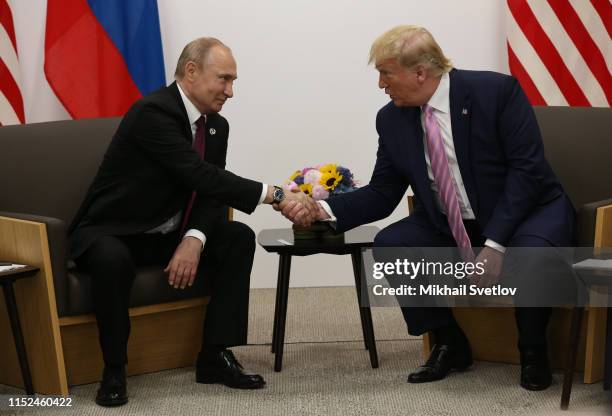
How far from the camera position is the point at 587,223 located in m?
3.46

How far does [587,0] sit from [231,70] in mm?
2301

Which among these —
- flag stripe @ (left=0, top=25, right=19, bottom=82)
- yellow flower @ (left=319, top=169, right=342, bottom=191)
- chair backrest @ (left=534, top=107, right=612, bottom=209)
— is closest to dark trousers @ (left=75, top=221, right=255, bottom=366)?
yellow flower @ (left=319, top=169, right=342, bottom=191)

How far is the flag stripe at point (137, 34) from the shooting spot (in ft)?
16.5

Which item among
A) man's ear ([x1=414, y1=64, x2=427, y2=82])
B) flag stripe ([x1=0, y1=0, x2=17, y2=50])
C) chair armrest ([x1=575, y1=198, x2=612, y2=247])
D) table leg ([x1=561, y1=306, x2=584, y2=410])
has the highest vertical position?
flag stripe ([x1=0, y1=0, x2=17, y2=50])

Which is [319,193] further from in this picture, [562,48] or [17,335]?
[562,48]

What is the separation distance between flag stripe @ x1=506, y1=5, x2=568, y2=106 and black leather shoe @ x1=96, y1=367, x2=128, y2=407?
9.16 feet

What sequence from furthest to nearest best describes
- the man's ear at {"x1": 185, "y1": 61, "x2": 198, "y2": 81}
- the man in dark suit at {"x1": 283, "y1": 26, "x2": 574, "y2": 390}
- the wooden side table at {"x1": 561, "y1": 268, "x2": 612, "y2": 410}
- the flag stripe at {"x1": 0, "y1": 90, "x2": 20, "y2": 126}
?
the flag stripe at {"x1": 0, "y1": 90, "x2": 20, "y2": 126} < the man's ear at {"x1": 185, "y1": 61, "x2": 198, "y2": 81} < the man in dark suit at {"x1": 283, "y1": 26, "x2": 574, "y2": 390} < the wooden side table at {"x1": 561, "y1": 268, "x2": 612, "y2": 410}

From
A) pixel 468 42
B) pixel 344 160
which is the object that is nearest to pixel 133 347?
pixel 344 160

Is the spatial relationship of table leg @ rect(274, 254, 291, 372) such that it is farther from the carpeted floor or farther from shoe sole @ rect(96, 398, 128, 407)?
shoe sole @ rect(96, 398, 128, 407)

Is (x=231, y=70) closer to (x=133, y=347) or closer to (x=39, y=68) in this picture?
(x=133, y=347)

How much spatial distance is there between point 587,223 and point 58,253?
6.21 feet

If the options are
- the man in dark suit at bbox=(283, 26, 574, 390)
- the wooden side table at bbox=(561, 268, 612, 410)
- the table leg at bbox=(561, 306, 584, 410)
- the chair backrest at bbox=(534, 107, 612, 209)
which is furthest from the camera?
the chair backrest at bbox=(534, 107, 612, 209)

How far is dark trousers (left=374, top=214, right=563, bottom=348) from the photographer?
3504 mm

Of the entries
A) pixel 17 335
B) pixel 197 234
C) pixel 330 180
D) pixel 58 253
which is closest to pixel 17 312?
pixel 17 335
